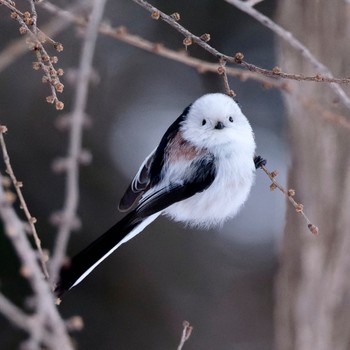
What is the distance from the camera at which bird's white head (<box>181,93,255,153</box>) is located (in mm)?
1481

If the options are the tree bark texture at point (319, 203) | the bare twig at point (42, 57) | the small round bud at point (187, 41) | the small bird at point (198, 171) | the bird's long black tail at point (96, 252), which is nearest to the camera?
the bare twig at point (42, 57)

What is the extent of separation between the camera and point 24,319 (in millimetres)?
707

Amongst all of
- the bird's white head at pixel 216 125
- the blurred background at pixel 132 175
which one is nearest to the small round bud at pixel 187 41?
the bird's white head at pixel 216 125

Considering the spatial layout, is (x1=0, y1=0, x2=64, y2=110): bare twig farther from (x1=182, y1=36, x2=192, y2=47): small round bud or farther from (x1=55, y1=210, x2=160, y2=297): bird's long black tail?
(x1=55, y1=210, x2=160, y2=297): bird's long black tail

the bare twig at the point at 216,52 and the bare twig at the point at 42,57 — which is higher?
the bare twig at the point at 216,52

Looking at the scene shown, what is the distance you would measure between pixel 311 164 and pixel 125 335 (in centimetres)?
193

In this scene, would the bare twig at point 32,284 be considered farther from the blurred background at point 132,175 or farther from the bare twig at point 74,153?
the blurred background at point 132,175

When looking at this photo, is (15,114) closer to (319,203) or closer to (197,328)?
(197,328)

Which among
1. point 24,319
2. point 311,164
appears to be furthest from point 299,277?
point 24,319

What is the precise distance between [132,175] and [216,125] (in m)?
2.16

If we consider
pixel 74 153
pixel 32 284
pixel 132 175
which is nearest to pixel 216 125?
pixel 74 153

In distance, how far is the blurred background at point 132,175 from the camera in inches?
140

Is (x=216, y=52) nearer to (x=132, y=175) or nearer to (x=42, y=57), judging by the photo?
(x=42, y=57)

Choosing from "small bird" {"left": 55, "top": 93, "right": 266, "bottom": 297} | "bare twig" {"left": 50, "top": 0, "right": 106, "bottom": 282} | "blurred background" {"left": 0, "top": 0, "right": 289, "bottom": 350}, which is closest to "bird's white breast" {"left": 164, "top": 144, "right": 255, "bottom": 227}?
"small bird" {"left": 55, "top": 93, "right": 266, "bottom": 297}
